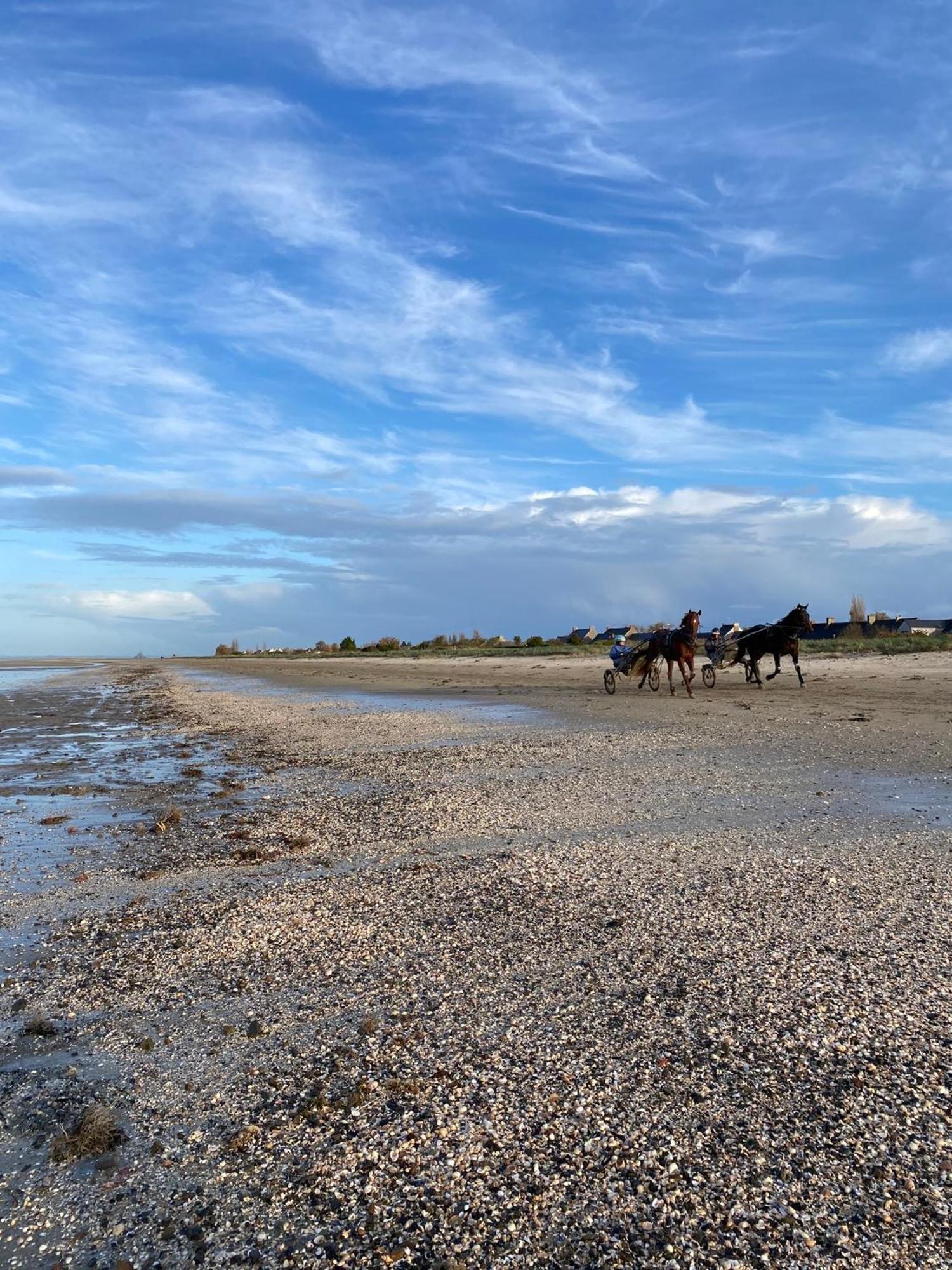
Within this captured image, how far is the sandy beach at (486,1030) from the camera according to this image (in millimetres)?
2635

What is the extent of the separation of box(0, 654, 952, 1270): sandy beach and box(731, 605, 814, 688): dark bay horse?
13.0 m

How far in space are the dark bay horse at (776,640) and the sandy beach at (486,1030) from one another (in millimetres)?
12995

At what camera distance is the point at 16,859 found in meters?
7.29

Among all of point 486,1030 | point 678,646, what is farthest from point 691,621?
point 486,1030

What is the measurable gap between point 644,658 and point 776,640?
11.0ft

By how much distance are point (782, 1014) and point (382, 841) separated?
4.19 meters

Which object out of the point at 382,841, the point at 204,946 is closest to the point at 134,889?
the point at 204,946

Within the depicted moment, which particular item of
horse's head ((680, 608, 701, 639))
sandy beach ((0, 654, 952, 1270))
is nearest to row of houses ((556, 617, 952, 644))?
horse's head ((680, 608, 701, 639))

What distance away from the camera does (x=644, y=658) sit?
22781 mm

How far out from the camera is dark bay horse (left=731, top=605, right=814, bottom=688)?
71.3ft

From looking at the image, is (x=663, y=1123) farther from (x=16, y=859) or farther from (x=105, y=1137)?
(x=16, y=859)

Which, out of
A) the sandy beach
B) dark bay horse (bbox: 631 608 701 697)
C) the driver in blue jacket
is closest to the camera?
the sandy beach

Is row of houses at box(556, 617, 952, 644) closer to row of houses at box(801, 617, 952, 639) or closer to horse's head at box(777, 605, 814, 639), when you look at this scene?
row of houses at box(801, 617, 952, 639)

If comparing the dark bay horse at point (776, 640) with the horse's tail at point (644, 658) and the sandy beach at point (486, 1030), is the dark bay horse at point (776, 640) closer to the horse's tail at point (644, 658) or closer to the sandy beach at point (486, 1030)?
the horse's tail at point (644, 658)
